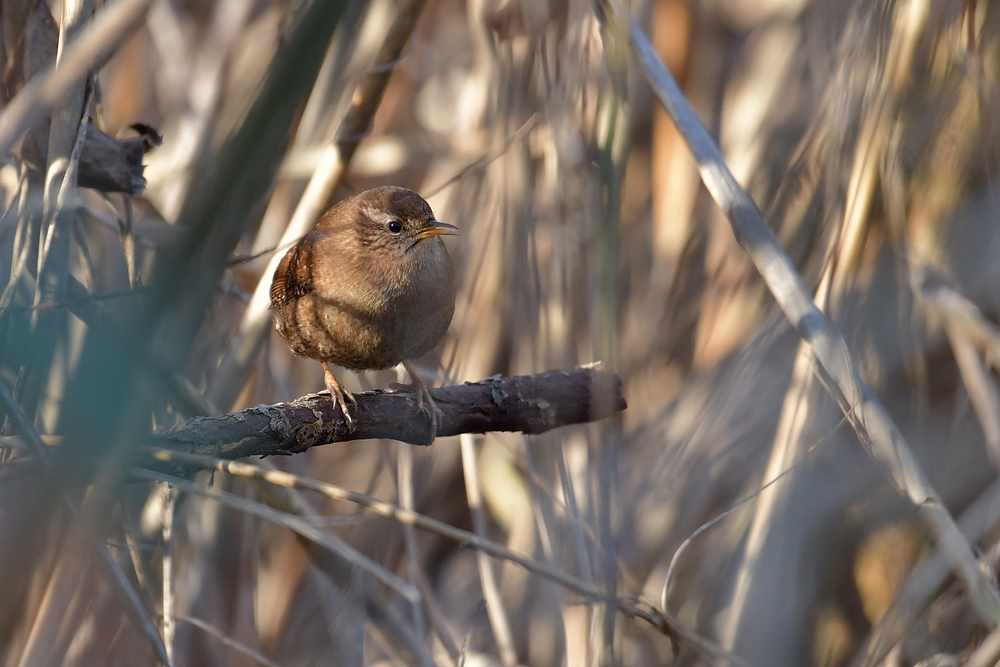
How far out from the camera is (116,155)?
2469 millimetres

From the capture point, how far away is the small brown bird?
2.65m

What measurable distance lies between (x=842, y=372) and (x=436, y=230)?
144 cm

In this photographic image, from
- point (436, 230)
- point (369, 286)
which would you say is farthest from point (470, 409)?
point (436, 230)

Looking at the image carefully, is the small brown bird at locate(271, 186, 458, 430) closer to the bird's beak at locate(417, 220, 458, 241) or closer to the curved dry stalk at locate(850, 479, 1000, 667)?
the bird's beak at locate(417, 220, 458, 241)

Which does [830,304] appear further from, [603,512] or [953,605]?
[603,512]

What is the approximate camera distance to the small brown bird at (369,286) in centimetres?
265

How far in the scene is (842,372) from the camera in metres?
1.88

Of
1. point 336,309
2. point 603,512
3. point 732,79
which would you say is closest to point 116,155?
point 336,309

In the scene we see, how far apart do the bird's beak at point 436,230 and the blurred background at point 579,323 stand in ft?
0.77

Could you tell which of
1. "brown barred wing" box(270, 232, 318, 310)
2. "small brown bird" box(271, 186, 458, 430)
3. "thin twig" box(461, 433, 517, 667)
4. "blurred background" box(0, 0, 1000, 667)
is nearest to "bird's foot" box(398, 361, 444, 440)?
"small brown bird" box(271, 186, 458, 430)

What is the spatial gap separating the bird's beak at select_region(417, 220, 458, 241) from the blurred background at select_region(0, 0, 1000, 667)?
235 millimetres

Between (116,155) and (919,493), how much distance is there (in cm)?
242

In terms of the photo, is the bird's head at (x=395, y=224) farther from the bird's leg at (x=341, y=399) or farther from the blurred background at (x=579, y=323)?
the bird's leg at (x=341, y=399)

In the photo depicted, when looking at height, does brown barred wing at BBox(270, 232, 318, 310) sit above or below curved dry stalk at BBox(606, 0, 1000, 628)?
above
